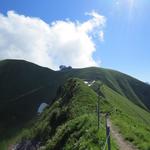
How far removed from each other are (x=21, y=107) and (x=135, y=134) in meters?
103

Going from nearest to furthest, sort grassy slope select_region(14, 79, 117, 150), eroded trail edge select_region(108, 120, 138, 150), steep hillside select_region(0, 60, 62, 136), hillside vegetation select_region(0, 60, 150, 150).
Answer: eroded trail edge select_region(108, 120, 138, 150) < grassy slope select_region(14, 79, 117, 150) < hillside vegetation select_region(0, 60, 150, 150) < steep hillside select_region(0, 60, 62, 136)

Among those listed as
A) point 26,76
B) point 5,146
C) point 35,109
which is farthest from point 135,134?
point 26,76

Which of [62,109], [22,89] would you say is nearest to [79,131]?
[62,109]

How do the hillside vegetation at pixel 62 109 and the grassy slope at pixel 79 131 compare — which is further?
the hillside vegetation at pixel 62 109

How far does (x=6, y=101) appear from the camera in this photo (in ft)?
461

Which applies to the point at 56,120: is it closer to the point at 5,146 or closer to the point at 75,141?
the point at 75,141

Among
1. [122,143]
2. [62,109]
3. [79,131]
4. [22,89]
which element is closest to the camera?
[122,143]

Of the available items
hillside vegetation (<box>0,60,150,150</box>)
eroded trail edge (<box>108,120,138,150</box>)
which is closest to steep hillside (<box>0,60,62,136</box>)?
hillside vegetation (<box>0,60,150,150</box>)

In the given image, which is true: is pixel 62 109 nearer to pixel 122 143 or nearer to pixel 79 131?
pixel 79 131

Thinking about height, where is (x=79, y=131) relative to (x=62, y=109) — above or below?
below

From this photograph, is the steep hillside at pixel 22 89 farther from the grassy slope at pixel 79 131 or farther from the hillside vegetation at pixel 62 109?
the grassy slope at pixel 79 131

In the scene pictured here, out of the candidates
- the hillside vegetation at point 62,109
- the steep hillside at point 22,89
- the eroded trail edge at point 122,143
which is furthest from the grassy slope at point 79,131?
the steep hillside at point 22,89

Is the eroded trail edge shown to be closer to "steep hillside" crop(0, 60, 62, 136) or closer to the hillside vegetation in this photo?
the hillside vegetation

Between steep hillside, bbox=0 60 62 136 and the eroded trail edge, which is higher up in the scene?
steep hillside, bbox=0 60 62 136
